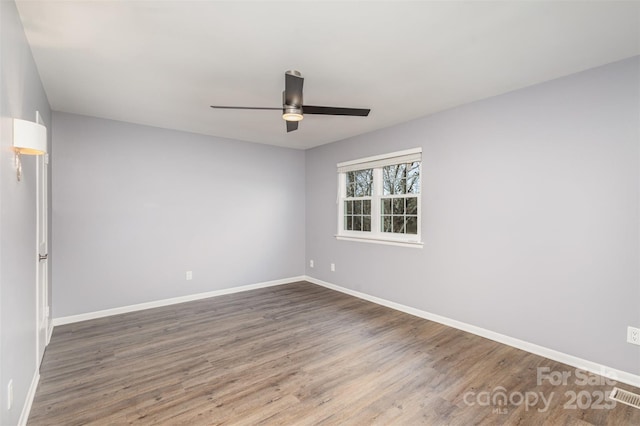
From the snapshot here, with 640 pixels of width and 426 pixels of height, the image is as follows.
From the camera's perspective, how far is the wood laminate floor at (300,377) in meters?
2.02

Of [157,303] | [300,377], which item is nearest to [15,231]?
[300,377]

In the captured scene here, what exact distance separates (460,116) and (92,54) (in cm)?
355

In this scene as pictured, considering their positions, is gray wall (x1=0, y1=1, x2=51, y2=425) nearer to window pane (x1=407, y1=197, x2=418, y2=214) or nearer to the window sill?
the window sill

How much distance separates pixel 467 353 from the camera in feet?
9.37

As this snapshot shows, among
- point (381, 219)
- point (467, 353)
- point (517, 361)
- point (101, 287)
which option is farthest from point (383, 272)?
point (101, 287)

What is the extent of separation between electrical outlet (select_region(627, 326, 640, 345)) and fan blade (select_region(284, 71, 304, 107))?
313cm

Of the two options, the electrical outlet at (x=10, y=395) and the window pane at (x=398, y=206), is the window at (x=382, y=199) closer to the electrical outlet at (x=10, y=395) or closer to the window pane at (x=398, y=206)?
the window pane at (x=398, y=206)

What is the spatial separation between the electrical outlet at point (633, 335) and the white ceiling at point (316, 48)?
83.7 inches

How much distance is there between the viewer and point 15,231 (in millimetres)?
1786

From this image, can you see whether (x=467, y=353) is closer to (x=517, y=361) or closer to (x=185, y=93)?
(x=517, y=361)

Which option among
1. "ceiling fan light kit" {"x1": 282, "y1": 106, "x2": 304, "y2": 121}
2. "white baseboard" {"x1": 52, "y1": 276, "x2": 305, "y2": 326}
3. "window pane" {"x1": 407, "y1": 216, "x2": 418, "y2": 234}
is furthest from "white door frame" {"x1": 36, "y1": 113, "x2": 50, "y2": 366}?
"window pane" {"x1": 407, "y1": 216, "x2": 418, "y2": 234}

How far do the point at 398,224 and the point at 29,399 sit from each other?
396 centimetres

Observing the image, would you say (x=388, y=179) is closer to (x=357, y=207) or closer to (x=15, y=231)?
(x=357, y=207)

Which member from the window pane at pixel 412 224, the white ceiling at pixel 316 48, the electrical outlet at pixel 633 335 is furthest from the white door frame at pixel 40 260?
the electrical outlet at pixel 633 335
